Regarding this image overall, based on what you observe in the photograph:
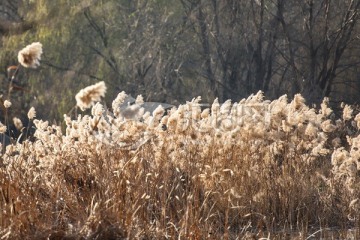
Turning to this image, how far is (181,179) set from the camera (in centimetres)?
506

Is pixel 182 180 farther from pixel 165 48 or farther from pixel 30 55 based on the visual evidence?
pixel 165 48

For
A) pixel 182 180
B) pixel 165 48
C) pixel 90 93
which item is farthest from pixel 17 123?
pixel 165 48

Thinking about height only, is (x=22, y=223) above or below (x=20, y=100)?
below

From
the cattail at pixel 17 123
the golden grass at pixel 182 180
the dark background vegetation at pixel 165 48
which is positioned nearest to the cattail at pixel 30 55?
the golden grass at pixel 182 180

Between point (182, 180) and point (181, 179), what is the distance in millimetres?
Answer: 129

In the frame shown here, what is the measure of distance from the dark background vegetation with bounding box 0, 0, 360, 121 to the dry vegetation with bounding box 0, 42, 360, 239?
755 cm

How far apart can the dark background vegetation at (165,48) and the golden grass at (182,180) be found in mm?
7543

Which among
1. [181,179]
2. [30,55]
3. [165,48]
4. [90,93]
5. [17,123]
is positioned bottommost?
[181,179]

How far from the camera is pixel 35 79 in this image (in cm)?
1549

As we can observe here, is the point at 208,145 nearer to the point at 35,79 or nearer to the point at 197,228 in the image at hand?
the point at 197,228

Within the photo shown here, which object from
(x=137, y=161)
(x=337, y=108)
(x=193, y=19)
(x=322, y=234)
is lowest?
(x=322, y=234)

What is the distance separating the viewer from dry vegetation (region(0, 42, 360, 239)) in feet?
13.9

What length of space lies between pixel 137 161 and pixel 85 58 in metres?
11.1

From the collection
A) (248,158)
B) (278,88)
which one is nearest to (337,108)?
(278,88)
